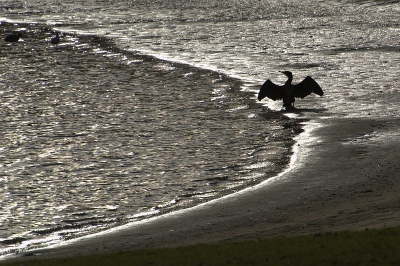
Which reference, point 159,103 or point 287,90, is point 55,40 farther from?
point 287,90

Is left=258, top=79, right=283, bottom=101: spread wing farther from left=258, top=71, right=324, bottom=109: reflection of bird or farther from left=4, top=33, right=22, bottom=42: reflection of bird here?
left=4, top=33, right=22, bottom=42: reflection of bird

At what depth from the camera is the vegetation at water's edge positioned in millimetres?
7918

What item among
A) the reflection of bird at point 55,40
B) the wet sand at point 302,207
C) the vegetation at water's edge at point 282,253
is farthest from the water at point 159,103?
the vegetation at water's edge at point 282,253

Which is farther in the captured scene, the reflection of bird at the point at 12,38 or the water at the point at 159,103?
the reflection of bird at the point at 12,38

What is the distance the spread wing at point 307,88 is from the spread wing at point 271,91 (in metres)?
0.33

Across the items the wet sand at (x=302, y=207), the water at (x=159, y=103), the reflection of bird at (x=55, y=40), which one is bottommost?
the water at (x=159, y=103)

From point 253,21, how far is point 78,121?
18261mm

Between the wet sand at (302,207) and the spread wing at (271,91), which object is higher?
the spread wing at (271,91)

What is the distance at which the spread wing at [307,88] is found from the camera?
732 inches

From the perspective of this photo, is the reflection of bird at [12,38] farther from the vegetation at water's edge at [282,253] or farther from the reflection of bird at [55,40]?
the vegetation at water's edge at [282,253]

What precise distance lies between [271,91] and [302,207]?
7559 mm

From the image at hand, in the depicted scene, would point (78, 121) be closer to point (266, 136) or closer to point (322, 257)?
point (266, 136)

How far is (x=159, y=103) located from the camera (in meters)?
20.1

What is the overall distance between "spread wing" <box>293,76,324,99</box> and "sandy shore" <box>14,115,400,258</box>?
11.3 feet
